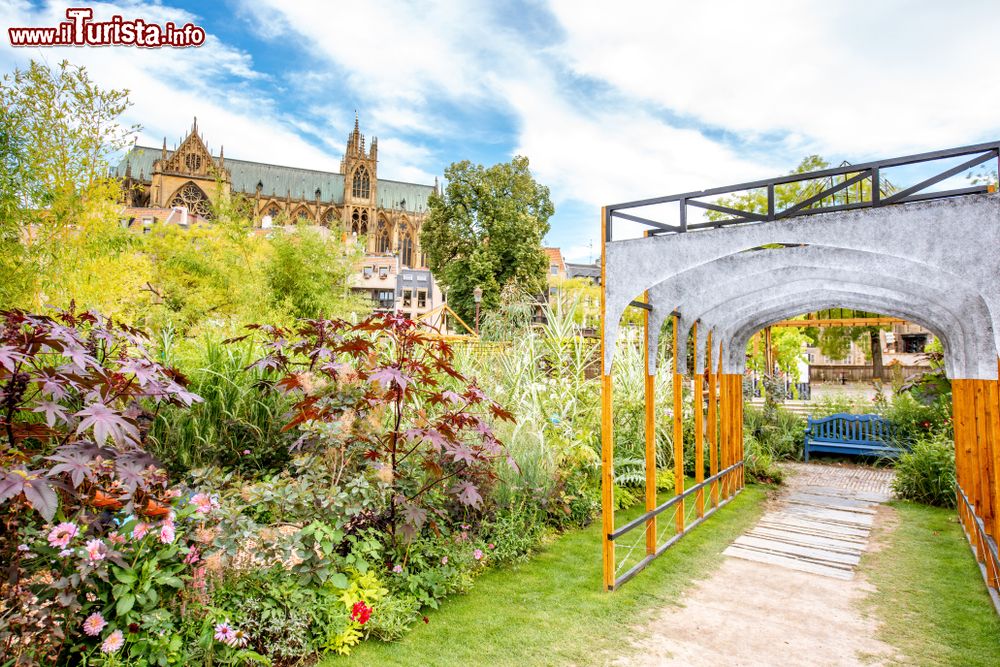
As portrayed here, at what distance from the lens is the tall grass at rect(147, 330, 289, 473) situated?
3.66 metres

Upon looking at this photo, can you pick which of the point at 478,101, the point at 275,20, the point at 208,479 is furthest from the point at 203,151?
the point at 208,479

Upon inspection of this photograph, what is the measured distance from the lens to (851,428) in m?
9.30

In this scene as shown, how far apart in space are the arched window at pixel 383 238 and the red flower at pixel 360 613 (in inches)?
2271

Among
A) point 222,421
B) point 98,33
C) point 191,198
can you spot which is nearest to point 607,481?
point 222,421

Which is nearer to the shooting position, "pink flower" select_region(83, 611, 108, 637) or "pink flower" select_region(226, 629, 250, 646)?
"pink flower" select_region(83, 611, 108, 637)

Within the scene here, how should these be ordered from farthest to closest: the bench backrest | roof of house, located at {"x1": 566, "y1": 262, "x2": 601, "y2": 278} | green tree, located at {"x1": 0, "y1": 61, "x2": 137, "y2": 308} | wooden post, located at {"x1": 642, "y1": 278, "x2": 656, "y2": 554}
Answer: roof of house, located at {"x1": 566, "y1": 262, "x2": 601, "y2": 278} < the bench backrest < green tree, located at {"x1": 0, "y1": 61, "x2": 137, "y2": 308} < wooden post, located at {"x1": 642, "y1": 278, "x2": 656, "y2": 554}

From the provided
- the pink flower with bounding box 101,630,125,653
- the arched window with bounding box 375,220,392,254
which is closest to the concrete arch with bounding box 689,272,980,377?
the pink flower with bounding box 101,630,125,653

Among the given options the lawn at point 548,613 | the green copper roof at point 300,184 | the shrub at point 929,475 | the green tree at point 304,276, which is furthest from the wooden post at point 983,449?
the green copper roof at point 300,184

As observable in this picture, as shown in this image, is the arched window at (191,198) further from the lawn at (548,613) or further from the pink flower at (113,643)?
the pink flower at (113,643)

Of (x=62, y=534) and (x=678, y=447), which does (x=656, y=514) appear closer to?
(x=678, y=447)

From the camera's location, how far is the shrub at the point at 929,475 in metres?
6.31

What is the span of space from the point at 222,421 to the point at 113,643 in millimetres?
1808

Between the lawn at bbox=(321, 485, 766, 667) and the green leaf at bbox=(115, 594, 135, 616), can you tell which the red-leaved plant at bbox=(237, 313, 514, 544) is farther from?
the green leaf at bbox=(115, 594, 135, 616)

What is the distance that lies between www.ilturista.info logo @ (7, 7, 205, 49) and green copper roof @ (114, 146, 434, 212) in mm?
57105
